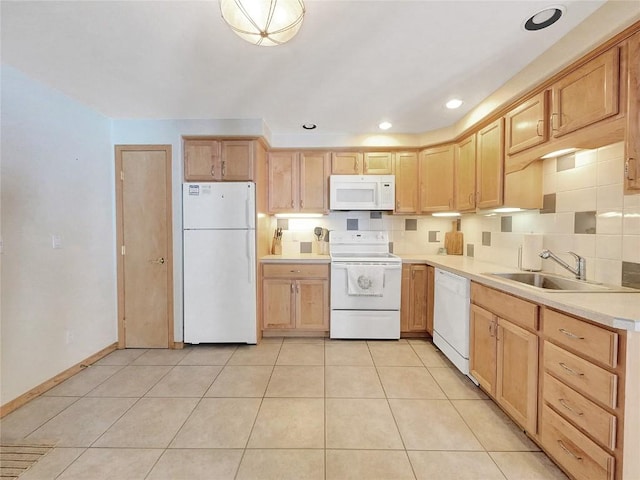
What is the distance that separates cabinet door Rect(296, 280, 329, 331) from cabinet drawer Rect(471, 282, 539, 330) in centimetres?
148

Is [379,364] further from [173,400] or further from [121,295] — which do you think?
[121,295]

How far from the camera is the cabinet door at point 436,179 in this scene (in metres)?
3.14

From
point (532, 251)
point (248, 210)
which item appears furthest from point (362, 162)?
point (532, 251)

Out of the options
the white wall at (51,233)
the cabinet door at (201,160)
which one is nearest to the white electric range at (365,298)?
the cabinet door at (201,160)

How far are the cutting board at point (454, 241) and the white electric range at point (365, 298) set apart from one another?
923mm

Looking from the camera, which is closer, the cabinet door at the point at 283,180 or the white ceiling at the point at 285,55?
the white ceiling at the point at 285,55

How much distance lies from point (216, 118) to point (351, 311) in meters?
2.44

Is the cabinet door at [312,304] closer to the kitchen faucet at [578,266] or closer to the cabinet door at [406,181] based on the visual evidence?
the cabinet door at [406,181]

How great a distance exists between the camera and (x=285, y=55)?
1790 millimetres

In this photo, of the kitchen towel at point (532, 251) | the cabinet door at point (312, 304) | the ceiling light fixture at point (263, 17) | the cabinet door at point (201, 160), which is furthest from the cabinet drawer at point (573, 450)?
the cabinet door at point (201, 160)

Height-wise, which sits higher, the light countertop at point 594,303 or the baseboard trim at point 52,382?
the light countertop at point 594,303

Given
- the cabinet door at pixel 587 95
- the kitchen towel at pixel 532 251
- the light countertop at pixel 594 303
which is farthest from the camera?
the kitchen towel at pixel 532 251

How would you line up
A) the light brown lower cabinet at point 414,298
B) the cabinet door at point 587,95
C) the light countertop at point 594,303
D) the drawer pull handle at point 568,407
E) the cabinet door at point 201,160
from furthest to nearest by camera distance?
the light brown lower cabinet at point 414,298 → the cabinet door at point 201,160 → the cabinet door at point 587,95 → the drawer pull handle at point 568,407 → the light countertop at point 594,303

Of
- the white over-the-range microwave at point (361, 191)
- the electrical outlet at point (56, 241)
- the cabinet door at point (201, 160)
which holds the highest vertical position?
the cabinet door at point (201, 160)
